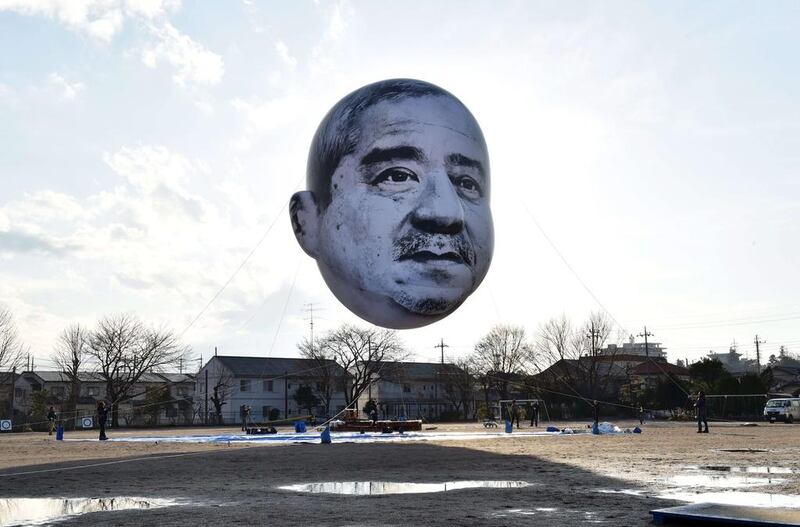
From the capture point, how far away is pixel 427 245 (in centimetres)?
925

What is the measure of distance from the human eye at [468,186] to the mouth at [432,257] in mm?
966

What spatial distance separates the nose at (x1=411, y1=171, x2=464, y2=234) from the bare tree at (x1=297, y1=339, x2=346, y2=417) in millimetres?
74799

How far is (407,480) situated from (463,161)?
5913mm

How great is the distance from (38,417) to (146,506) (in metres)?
62.7

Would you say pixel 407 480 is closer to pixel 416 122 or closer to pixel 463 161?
pixel 463 161

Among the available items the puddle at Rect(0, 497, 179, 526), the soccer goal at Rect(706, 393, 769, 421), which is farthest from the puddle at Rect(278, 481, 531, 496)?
the soccer goal at Rect(706, 393, 769, 421)

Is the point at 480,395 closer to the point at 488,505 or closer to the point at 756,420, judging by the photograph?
the point at 756,420

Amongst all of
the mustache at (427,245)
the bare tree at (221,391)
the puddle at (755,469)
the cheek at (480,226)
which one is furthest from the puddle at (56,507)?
the bare tree at (221,391)

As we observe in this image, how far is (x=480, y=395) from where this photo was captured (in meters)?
99.9

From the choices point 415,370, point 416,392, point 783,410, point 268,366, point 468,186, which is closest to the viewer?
point 468,186

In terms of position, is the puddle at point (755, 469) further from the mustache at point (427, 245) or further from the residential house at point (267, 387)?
the residential house at point (267, 387)

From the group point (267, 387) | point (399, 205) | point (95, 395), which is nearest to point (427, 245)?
point (399, 205)

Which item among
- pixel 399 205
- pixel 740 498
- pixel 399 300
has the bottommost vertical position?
pixel 740 498

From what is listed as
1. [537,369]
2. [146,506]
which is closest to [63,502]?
[146,506]
